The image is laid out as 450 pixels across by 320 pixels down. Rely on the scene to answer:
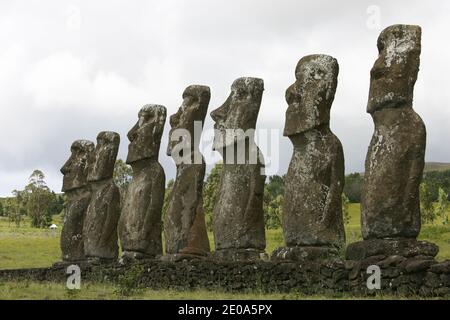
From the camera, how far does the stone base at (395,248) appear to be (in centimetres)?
1107

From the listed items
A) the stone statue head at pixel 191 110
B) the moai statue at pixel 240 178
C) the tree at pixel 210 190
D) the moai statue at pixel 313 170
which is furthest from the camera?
the tree at pixel 210 190

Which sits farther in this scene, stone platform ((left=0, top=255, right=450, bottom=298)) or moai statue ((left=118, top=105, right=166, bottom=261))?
moai statue ((left=118, top=105, right=166, bottom=261))

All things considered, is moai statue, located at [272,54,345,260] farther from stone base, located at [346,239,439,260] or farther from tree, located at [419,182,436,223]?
tree, located at [419,182,436,223]

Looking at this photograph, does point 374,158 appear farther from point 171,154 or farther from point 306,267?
point 171,154

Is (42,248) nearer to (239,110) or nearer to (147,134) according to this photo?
(147,134)

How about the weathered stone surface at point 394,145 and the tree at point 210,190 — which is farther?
the tree at point 210,190

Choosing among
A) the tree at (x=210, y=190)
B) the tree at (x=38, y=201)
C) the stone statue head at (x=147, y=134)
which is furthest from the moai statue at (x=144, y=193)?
the tree at (x=38, y=201)

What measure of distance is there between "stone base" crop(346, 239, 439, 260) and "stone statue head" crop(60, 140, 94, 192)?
35.4 ft

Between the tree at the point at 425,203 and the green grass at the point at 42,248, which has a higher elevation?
the tree at the point at 425,203

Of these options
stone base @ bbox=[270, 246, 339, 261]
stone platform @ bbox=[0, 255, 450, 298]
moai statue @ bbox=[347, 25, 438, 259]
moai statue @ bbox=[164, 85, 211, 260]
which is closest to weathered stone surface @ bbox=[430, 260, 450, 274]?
stone platform @ bbox=[0, 255, 450, 298]

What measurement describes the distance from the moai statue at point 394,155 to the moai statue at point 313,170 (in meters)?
0.95

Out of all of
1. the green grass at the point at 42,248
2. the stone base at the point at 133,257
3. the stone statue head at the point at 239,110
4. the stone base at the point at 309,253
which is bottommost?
the green grass at the point at 42,248

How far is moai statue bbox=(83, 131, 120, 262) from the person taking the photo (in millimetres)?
18828

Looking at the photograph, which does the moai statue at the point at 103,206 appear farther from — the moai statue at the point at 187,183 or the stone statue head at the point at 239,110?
the stone statue head at the point at 239,110
